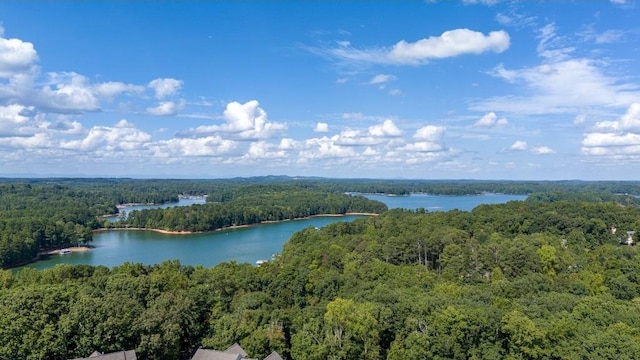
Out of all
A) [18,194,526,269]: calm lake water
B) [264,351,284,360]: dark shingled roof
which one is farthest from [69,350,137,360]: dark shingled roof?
[18,194,526,269]: calm lake water

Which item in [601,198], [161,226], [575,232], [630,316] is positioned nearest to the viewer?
[630,316]

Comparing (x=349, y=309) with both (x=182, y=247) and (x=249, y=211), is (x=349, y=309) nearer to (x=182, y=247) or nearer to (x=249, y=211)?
(x=182, y=247)

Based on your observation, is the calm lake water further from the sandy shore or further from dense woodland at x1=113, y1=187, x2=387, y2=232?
dense woodland at x1=113, y1=187, x2=387, y2=232

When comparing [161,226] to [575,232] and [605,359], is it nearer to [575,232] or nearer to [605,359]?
[575,232]

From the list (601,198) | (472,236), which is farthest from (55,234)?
(601,198)

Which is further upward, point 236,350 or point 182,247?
point 236,350

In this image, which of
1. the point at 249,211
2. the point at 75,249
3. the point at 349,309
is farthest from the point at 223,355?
Answer: the point at 249,211

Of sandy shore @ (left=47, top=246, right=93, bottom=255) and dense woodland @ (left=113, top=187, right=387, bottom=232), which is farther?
dense woodland @ (left=113, top=187, right=387, bottom=232)

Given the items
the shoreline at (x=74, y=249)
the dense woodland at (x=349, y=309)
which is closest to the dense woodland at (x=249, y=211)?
the shoreline at (x=74, y=249)

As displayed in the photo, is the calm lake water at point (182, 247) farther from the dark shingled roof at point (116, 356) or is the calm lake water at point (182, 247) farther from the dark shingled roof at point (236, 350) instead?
the dark shingled roof at point (116, 356)
